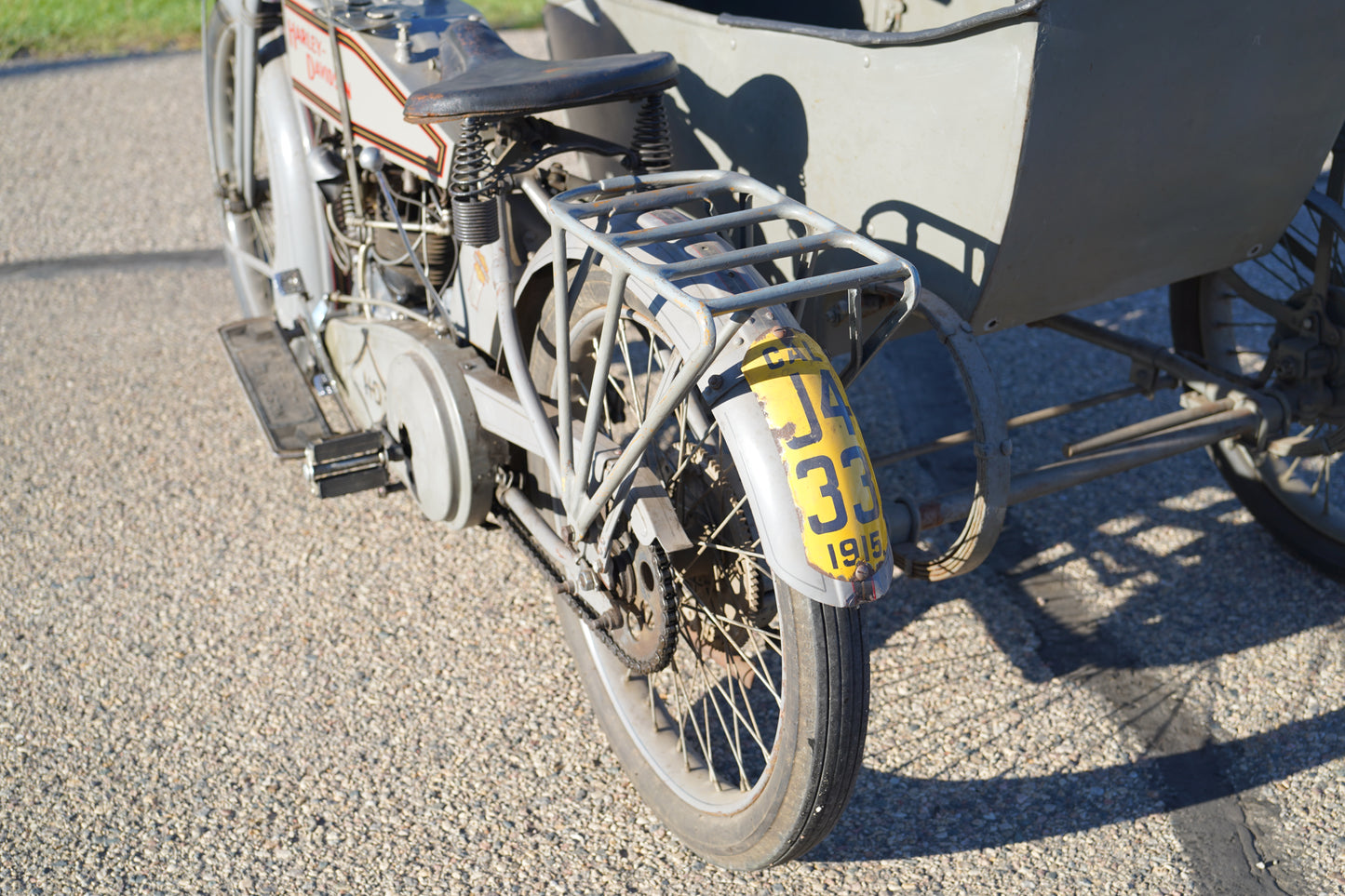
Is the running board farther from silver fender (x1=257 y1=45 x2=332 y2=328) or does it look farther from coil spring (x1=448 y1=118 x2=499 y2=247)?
coil spring (x1=448 y1=118 x2=499 y2=247)

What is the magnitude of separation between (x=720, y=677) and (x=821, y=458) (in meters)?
0.87

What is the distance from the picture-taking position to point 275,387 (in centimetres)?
333

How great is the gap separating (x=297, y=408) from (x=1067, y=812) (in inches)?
87.2

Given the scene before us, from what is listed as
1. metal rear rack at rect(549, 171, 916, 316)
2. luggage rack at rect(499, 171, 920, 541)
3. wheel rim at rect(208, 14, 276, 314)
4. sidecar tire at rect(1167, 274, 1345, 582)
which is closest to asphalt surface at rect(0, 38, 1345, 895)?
sidecar tire at rect(1167, 274, 1345, 582)

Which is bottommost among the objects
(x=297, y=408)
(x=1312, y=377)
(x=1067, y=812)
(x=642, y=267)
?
(x=1067, y=812)

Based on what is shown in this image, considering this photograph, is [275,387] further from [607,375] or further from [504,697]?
[607,375]

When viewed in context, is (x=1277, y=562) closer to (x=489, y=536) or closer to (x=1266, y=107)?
(x=1266, y=107)

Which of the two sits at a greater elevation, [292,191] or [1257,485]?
[292,191]

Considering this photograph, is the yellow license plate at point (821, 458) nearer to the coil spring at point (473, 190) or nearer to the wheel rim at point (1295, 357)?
the coil spring at point (473, 190)

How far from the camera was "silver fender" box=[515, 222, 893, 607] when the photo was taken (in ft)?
5.84

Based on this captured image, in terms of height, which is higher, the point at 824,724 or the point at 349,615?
the point at 824,724

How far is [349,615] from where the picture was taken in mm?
2994

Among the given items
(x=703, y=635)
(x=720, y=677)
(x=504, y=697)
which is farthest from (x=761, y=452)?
(x=504, y=697)

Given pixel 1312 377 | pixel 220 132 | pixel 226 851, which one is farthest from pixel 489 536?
pixel 1312 377
